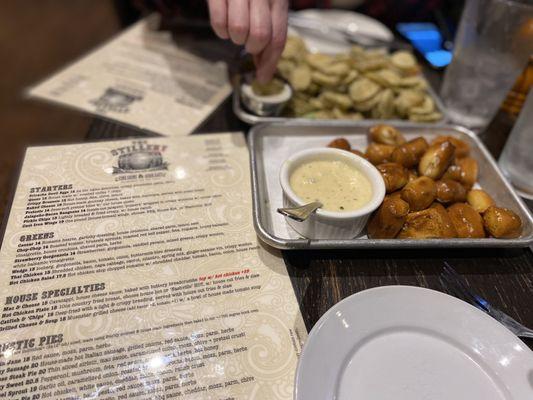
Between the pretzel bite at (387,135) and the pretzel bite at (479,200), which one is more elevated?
the pretzel bite at (387,135)

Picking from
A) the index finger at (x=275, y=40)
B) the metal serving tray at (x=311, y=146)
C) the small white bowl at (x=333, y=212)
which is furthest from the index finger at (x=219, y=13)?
the small white bowl at (x=333, y=212)

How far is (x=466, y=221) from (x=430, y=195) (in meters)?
0.09

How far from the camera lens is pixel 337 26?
5.28 ft

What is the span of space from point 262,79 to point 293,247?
555 mm

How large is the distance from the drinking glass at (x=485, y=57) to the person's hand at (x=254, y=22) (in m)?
0.58

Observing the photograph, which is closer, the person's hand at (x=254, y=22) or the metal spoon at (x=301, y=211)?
the metal spoon at (x=301, y=211)

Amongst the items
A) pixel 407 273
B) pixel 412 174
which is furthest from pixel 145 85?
pixel 407 273

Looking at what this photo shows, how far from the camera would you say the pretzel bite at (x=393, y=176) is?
33.8 inches

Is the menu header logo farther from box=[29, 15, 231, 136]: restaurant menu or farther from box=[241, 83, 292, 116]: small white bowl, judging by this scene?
box=[241, 83, 292, 116]: small white bowl

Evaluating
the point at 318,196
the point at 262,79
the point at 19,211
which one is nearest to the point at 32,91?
the point at 19,211

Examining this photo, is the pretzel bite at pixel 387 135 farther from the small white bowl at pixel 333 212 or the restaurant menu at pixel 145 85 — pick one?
the restaurant menu at pixel 145 85

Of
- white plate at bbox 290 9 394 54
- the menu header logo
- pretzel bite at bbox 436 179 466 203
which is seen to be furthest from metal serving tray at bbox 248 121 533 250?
white plate at bbox 290 9 394 54

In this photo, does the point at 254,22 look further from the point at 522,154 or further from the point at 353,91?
the point at 522,154

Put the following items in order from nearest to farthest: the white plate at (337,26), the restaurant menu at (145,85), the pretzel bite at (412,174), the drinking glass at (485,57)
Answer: the pretzel bite at (412,174)
the drinking glass at (485,57)
the restaurant menu at (145,85)
the white plate at (337,26)
